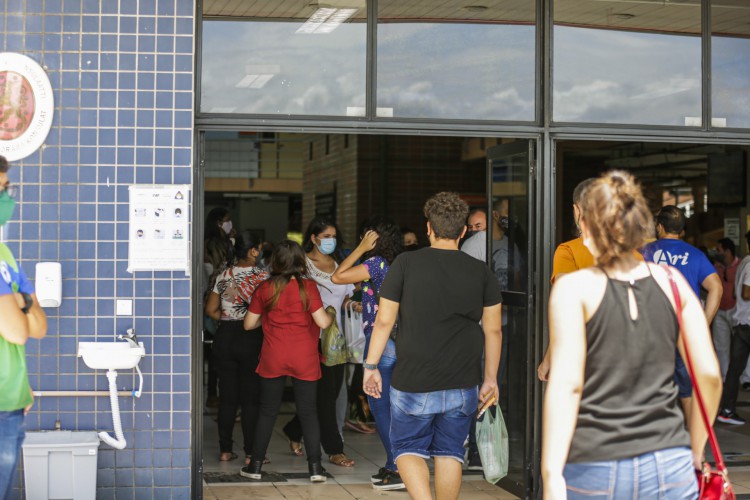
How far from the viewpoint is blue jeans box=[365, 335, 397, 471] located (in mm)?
5836

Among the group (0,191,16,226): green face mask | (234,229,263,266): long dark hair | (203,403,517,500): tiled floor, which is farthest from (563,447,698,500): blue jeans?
(234,229,263,266): long dark hair

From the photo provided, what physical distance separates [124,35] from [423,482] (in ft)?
9.09

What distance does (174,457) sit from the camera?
527 centimetres

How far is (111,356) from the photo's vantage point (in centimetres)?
493

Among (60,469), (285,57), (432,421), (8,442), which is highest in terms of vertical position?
(285,57)

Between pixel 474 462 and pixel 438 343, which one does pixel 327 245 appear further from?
pixel 438 343

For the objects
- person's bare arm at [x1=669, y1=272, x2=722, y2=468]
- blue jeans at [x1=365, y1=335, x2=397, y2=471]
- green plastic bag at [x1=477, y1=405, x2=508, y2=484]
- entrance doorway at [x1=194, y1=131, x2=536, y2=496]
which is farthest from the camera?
entrance doorway at [x1=194, y1=131, x2=536, y2=496]

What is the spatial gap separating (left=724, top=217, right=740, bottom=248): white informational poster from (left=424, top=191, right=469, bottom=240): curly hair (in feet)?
32.4

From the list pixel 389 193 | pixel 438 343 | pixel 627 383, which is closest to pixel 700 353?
pixel 627 383

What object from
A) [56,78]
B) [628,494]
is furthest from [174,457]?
[628,494]

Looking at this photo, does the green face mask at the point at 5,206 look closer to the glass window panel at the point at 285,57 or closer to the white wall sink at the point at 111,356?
the white wall sink at the point at 111,356

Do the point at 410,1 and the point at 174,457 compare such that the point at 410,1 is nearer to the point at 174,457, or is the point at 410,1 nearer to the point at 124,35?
the point at 124,35

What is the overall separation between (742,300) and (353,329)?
3.90 meters

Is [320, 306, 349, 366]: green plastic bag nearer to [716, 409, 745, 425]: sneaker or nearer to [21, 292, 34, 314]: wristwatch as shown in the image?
[21, 292, 34, 314]: wristwatch
